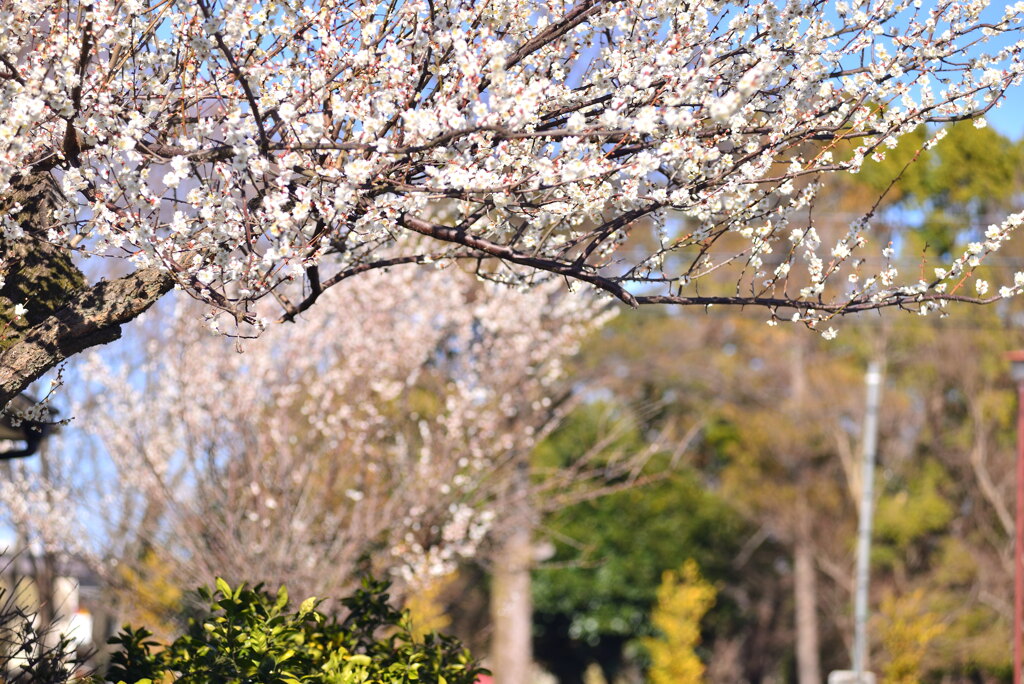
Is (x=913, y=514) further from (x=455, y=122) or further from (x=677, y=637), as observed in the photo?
(x=455, y=122)

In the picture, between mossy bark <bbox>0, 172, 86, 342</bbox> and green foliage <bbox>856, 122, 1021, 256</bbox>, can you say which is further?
green foliage <bbox>856, 122, 1021, 256</bbox>

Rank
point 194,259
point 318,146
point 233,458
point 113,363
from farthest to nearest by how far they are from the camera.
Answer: point 113,363
point 233,458
point 194,259
point 318,146

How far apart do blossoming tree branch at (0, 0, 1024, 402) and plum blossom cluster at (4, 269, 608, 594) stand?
3848mm

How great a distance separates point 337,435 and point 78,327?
592 centimetres

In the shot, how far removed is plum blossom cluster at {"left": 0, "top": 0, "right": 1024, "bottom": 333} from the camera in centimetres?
385

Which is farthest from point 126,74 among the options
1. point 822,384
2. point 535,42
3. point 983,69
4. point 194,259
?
point 822,384

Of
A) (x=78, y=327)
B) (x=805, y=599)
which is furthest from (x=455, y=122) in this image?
(x=805, y=599)

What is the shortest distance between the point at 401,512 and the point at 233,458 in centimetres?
145

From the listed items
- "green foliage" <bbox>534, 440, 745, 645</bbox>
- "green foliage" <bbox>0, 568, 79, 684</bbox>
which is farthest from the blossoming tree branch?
"green foliage" <bbox>534, 440, 745, 645</bbox>

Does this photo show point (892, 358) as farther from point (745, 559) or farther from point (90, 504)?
point (90, 504)

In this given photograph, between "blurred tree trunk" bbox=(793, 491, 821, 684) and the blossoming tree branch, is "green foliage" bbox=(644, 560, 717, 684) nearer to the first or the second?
"blurred tree trunk" bbox=(793, 491, 821, 684)

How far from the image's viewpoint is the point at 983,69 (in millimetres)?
4508

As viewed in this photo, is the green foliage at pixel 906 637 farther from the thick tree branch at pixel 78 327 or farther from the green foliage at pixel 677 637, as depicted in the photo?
the thick tree branch at pixel 78 327

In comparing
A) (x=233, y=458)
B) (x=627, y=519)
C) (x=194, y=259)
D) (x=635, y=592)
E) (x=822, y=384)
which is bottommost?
(x=194, y=259)
